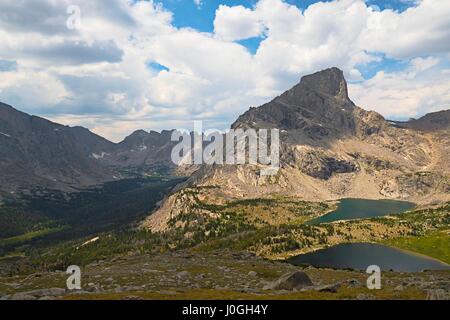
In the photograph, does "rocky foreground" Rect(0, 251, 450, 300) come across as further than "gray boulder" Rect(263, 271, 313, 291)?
No

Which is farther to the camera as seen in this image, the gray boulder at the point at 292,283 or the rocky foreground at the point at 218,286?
the gray boulder at the point at 292,283

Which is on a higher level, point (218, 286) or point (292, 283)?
point (292, 283)

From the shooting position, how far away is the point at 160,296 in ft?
187

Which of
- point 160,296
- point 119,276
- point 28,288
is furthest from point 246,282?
point 28,288

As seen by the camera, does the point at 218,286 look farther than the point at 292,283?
Yes
